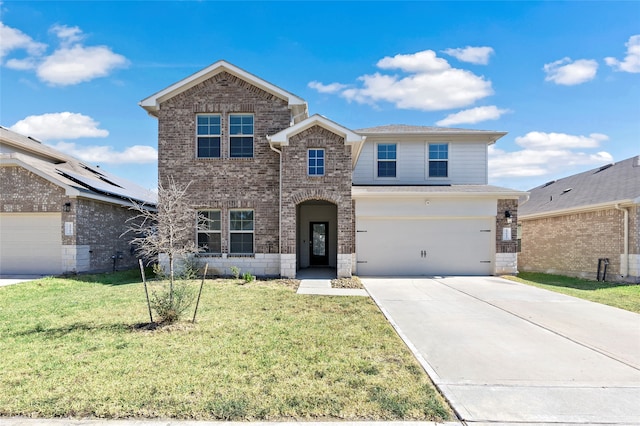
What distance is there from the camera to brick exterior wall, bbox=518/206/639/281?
13.2 m

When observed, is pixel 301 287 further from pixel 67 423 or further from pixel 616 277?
pixel 616 277

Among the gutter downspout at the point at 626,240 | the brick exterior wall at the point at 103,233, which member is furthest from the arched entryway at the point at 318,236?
the gutter downspout at the point at 626,240

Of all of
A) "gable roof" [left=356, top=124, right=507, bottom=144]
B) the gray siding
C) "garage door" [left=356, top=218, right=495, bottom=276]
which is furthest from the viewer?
the gray siding

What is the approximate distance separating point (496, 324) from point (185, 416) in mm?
5932

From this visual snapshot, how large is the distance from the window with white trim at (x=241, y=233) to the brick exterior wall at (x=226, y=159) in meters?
0.22

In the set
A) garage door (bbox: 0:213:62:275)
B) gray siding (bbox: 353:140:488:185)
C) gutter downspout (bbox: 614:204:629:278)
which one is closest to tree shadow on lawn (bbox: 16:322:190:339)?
garage door (bbox: 0:213:62:275)

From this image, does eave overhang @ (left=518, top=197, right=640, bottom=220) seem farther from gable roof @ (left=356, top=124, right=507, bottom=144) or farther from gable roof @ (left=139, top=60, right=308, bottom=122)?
gable roof @ (left=139, top=60, right=308, bottom=122)

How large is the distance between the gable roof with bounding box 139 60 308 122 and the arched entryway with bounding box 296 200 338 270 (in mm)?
5220

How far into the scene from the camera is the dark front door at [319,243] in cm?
1687

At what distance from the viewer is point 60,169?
15125 mm

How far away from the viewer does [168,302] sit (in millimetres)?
6500

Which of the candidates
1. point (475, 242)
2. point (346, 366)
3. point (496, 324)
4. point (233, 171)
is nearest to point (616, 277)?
point (475, 242)

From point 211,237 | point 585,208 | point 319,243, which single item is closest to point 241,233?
point 211,237

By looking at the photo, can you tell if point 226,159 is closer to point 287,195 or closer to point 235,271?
point 287,195
